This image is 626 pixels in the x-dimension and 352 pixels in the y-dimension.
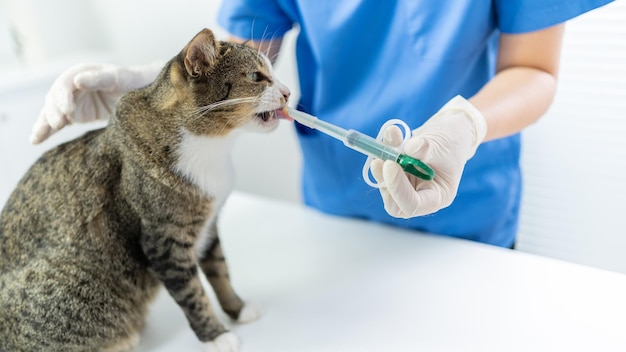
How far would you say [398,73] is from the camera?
0.94m

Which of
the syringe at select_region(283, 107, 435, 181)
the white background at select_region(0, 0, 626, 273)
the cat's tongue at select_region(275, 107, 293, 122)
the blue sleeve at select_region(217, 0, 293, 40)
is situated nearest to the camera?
the syringe at select_region(283, 107, 435, 181)

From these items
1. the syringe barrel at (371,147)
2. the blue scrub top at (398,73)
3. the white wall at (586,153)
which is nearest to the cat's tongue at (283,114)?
the syringe barrel at (371,147)

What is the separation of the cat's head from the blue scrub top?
0.82ft

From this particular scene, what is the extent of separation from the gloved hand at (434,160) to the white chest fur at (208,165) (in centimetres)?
23

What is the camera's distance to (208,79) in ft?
2.28

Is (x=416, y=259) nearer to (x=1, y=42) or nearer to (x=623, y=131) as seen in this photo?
(x=623, y=131)

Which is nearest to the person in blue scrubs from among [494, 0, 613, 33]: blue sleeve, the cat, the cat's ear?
[494, 0, 613, 33]: blue sleeve

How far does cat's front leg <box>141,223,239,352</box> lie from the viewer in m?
0.76

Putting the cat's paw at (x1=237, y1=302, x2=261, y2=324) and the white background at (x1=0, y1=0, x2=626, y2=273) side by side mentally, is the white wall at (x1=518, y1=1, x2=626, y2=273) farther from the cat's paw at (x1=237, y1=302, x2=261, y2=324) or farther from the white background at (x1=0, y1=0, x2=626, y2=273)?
the cat's paw at (x1=237, y1=302, x2=261, y2=324)

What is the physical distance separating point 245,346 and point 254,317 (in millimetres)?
58

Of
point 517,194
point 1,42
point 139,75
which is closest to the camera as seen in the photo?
point 139,75

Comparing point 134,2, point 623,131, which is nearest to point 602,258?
point 623,131

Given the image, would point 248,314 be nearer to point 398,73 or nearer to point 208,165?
point 208,165

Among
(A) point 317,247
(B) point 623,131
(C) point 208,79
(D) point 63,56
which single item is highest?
(C) point 208,79
